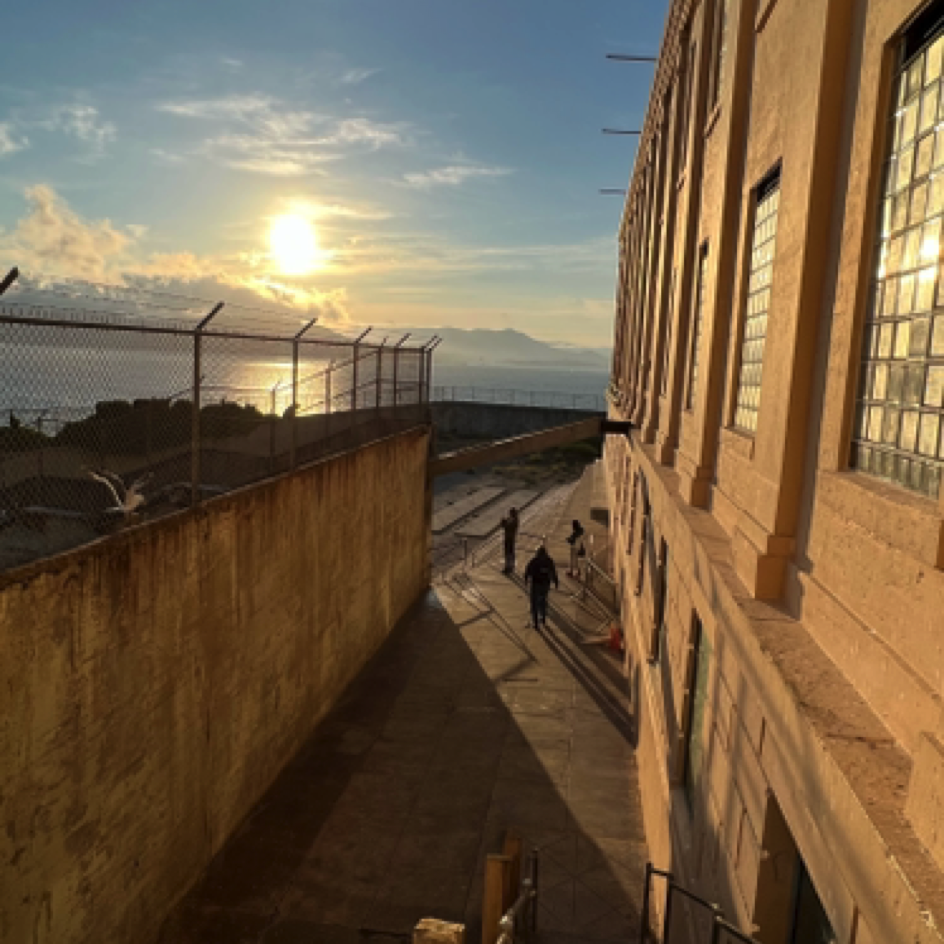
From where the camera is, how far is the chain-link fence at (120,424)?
19.1 ft

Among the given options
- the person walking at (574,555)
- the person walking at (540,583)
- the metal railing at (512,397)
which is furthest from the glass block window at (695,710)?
the metal railing at (512,397)

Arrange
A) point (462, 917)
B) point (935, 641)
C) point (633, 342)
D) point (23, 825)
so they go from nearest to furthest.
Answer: point (935, 641) → point (23, 825) → point (462, 917) → point (633, 342)

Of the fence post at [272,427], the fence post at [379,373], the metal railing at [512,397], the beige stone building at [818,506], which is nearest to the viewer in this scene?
the beige stone building at [818,506]

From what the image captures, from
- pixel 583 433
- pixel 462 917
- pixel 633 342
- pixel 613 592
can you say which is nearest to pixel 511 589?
pixel 613 592

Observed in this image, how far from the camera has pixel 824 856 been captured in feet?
10.1

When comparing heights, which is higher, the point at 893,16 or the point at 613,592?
the point at 893,16

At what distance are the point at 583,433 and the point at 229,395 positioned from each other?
10.0 meters

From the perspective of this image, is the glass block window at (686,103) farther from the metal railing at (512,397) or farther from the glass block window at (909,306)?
the metal railing at (512,397)

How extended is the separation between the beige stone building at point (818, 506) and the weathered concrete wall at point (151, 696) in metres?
4.44

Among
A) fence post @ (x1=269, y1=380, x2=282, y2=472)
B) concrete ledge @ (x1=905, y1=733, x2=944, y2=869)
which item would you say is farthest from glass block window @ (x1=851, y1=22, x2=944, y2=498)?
fence post @ (x1=269, y1=380, x2=282, y2=472)

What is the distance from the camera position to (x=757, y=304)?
6352 millimetres

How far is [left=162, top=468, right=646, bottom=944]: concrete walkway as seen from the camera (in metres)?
7.23

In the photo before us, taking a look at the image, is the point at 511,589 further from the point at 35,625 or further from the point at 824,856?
the point at 824,856

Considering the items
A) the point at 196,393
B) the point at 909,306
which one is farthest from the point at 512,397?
the point at 909,306
